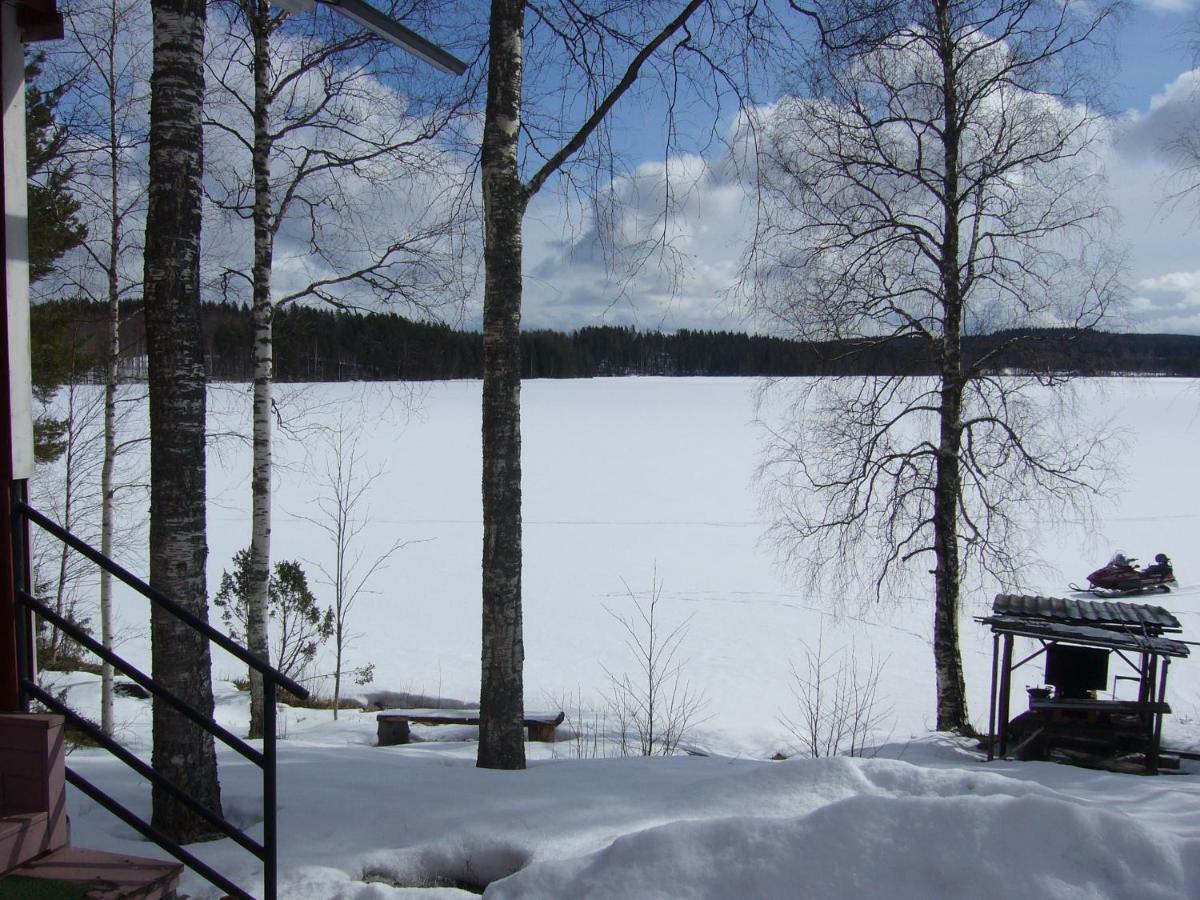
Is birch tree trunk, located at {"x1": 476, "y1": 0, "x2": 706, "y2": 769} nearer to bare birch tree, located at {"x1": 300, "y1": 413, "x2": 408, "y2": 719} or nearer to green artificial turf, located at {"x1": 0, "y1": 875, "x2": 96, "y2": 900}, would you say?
green artificial turf, located at {"x1": 0, "y1": 875, "x2": 96, "y2": 900}

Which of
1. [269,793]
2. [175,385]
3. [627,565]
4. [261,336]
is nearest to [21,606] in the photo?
[269,793]

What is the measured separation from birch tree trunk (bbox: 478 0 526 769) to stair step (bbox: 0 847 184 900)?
2676 millimetres

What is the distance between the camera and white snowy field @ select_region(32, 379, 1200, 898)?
299 centimetres

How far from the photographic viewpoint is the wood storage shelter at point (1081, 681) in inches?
339

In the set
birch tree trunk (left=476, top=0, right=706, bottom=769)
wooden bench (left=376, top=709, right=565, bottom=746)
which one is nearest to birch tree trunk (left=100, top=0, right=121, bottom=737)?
wooden bench (left=376, top=709, right=565, bottom=746)

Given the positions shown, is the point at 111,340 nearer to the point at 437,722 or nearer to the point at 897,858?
the point at 437,722

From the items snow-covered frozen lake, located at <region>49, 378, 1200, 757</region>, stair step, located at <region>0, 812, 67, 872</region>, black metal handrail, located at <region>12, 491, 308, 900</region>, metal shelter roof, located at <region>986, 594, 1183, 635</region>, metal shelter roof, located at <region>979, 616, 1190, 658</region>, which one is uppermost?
black metal handrail, located at <region>12, 491, 308, 900</region>

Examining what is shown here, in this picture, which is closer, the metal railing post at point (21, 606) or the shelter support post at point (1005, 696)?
the metal railing post at point (21, 606)

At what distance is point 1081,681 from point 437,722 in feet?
24.1

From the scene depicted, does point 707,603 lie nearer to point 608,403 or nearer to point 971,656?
point 971,656

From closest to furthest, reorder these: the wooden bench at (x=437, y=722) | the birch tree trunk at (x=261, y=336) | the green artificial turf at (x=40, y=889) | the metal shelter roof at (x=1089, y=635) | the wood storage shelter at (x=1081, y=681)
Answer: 1. the green artificial turf at (x=40, y=889)
2. the wooden bench at (x=437, y=722)
3. the metal shelter roof at (x=1089, y=635)
4. the birch tree trunk at (x=261, y=336)
5. the wood storage shelter at (x=1081, y=681)

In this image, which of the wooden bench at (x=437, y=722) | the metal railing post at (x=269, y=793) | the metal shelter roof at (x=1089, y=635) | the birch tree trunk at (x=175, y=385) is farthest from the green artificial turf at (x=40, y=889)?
the metal shelter roof at (x=1089, y=635)

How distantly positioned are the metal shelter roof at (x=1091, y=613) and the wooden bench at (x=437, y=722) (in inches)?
193

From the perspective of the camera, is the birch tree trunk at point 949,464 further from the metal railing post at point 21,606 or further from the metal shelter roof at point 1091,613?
the metal railing post at point 21,606
